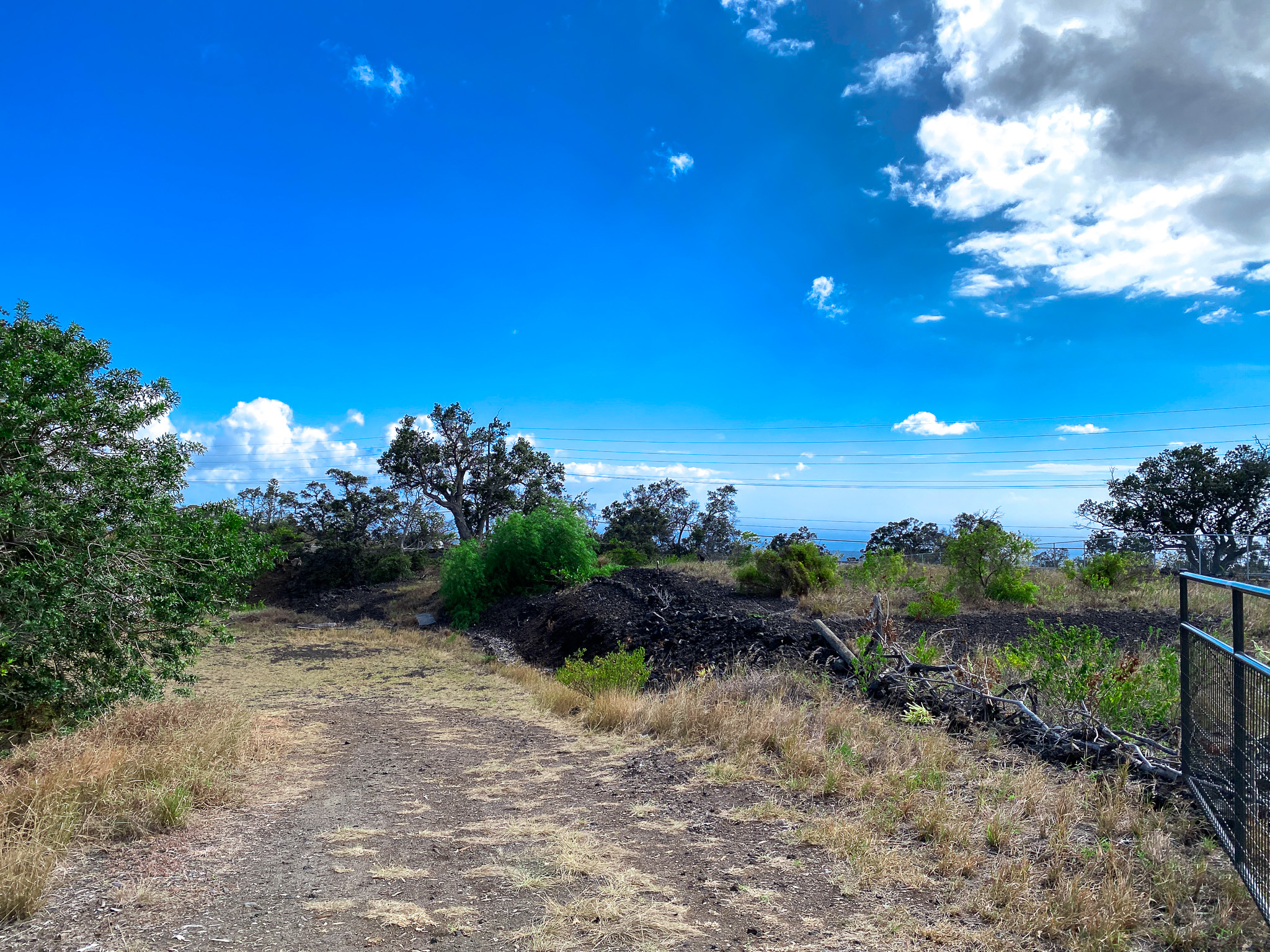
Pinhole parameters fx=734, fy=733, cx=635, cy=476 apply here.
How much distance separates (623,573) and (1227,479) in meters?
25.0

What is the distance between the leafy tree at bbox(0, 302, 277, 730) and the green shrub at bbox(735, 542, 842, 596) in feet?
42.9

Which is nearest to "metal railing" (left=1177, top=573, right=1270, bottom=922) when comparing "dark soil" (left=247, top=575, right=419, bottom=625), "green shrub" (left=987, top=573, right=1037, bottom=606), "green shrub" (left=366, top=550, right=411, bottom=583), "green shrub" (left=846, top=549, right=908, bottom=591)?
"green shrub" (left=987, top=573, right=1037, bottom=606)

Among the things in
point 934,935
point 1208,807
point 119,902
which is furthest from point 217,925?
point 1208,807

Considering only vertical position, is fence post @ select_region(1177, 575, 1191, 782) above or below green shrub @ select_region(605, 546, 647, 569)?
above

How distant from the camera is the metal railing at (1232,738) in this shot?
343 cm

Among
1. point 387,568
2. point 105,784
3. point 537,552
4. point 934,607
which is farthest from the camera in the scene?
point 387,568

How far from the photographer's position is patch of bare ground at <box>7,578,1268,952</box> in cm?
353

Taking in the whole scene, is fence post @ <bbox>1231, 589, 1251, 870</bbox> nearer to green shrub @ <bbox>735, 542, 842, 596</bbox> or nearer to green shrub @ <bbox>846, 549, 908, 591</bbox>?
green shrub @ <bbox>846, 549, 908, 591</bbox>

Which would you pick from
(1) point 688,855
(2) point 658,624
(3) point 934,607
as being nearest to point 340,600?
(2) point 658,624

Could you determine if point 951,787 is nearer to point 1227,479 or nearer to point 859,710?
point 859,710

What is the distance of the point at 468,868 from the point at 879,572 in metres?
15.3

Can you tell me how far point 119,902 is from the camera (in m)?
3.85

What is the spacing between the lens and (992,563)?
16.8 m

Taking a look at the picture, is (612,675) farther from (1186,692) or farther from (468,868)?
(1186,692)
